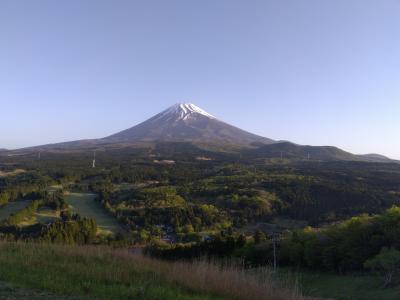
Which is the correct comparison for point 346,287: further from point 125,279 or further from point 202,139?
point 202,139

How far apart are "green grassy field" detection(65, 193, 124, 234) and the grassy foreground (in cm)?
2915

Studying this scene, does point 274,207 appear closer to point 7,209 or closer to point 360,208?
point 360,208

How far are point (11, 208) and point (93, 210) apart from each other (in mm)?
8789

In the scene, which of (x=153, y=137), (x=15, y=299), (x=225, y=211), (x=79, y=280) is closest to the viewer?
(x=15, y=299)

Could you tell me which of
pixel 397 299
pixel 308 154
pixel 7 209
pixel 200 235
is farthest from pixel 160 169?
pixel 397 299

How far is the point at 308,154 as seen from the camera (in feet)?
429

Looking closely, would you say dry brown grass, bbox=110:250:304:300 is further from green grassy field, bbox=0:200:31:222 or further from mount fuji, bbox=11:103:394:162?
mount fuji, bbox=11:103:394:162

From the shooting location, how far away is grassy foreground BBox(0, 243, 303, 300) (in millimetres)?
5930

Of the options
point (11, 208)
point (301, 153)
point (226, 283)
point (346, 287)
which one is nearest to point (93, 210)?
point (11, 208)

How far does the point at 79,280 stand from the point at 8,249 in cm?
366

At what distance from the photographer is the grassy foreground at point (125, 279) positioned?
5930 millimetres

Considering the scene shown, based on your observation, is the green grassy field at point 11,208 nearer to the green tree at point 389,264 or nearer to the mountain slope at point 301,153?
the green tree at point 389,264

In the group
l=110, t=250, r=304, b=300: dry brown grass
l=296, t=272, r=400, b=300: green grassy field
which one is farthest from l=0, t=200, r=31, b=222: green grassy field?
l=110, t=250, r=304, b=300: dry brown grass

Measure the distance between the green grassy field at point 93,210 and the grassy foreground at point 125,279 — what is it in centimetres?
2915
